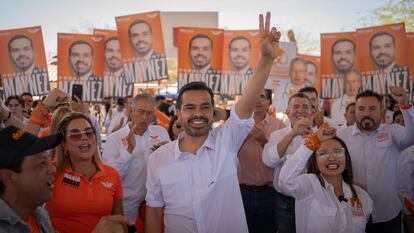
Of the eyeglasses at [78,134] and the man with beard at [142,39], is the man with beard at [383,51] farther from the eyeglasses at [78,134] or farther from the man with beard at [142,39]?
the eyeglasses at [78,134]

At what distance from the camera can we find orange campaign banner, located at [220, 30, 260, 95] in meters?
7.32

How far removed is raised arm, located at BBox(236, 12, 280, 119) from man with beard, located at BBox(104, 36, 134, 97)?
5426 mm

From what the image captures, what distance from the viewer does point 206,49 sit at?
7.23 m

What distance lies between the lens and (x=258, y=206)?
3.73 meters

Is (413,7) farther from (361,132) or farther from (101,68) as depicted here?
(361,132)

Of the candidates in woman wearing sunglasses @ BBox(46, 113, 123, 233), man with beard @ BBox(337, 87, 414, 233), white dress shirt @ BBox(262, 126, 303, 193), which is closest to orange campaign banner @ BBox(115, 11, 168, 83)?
white dress shirt @ BBox(262, 126, 303, 193)

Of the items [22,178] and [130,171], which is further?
[130,171]

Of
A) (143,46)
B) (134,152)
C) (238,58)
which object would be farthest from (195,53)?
(134,152)

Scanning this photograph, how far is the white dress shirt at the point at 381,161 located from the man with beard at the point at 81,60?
5.05 m

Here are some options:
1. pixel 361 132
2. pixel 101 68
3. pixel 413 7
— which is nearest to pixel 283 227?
pixel 361 132

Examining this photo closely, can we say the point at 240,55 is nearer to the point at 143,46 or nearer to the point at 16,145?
the point at 143,46

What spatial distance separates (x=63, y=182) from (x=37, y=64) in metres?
4.91

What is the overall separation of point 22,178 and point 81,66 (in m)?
5.84

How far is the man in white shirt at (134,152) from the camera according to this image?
3.54 meters
